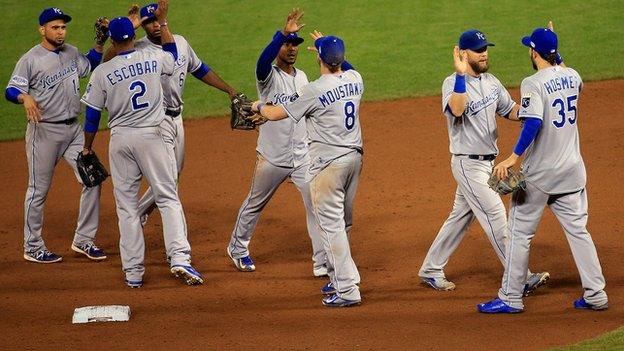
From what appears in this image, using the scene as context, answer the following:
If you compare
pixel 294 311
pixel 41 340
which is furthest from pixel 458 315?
pixel 41 340

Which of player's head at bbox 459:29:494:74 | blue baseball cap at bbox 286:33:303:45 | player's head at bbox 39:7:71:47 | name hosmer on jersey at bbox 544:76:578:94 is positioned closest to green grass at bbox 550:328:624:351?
name hosmer on jersey at bbox 544:76:578:94

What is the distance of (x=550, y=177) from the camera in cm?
794

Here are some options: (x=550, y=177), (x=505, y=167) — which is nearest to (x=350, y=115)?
(x=505, y=167)

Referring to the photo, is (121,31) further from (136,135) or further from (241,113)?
(241,113)

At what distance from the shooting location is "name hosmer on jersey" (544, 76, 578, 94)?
7840 mm

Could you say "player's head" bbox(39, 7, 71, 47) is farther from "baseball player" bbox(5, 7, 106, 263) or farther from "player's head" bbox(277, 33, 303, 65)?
"player's head" bbox(277, 33, 303, 65)

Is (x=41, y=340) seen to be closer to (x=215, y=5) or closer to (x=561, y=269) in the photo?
(x=561, y=269)

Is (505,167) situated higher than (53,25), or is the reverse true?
(53,25)

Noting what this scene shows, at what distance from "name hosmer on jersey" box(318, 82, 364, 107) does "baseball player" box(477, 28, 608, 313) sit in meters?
1.23

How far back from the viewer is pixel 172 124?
970 centimetres

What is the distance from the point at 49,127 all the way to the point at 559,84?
4.39 meters

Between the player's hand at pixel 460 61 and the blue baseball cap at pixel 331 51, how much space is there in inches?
32.3

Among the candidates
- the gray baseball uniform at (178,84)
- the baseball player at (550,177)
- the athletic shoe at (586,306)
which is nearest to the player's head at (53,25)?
the gray baseball uniform at (178,84)

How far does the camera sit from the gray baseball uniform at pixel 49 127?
9742mm
